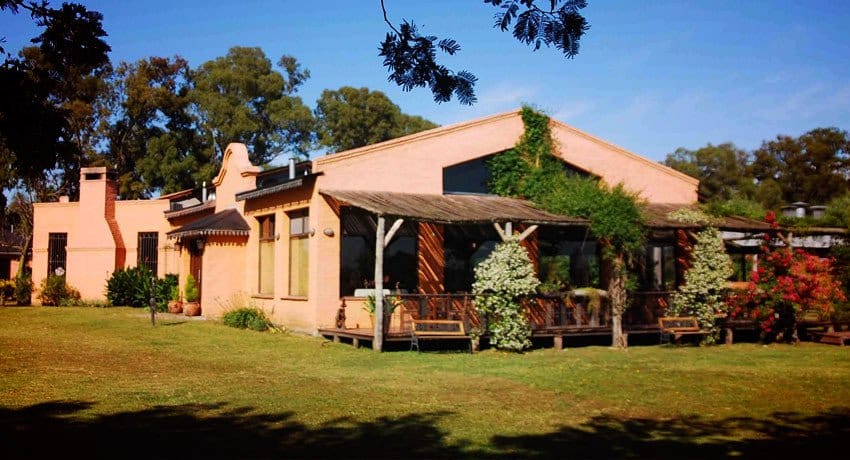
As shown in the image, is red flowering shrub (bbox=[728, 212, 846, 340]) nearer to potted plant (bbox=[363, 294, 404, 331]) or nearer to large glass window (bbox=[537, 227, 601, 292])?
large glass window (bbox=[537, 227, 601, 292])

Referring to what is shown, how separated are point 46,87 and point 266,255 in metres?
17.0

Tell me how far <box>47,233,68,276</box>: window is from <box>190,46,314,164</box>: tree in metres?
16.8

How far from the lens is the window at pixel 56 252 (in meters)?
31.2

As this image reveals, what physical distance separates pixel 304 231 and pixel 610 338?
8433 mm

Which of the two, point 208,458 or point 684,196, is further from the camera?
point 684,196

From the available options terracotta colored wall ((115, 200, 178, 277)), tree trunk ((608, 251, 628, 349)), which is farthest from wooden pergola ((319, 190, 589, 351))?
terracotta colored wall ((115, 200, 178, 277))

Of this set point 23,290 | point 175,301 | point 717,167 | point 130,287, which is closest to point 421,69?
point 175,301

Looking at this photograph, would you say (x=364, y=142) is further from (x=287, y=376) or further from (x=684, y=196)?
(x=287, y=376)

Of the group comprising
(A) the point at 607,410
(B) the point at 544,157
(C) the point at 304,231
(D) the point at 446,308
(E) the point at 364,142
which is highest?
(E) the point at 364,142

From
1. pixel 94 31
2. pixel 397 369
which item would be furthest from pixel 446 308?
pixel 94 31

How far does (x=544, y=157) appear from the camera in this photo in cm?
2111

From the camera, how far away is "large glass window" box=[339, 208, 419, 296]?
18781 mm

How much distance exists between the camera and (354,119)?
51.4 metres

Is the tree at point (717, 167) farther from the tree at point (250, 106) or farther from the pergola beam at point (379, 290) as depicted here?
the pergola beam at point (379, 290)
